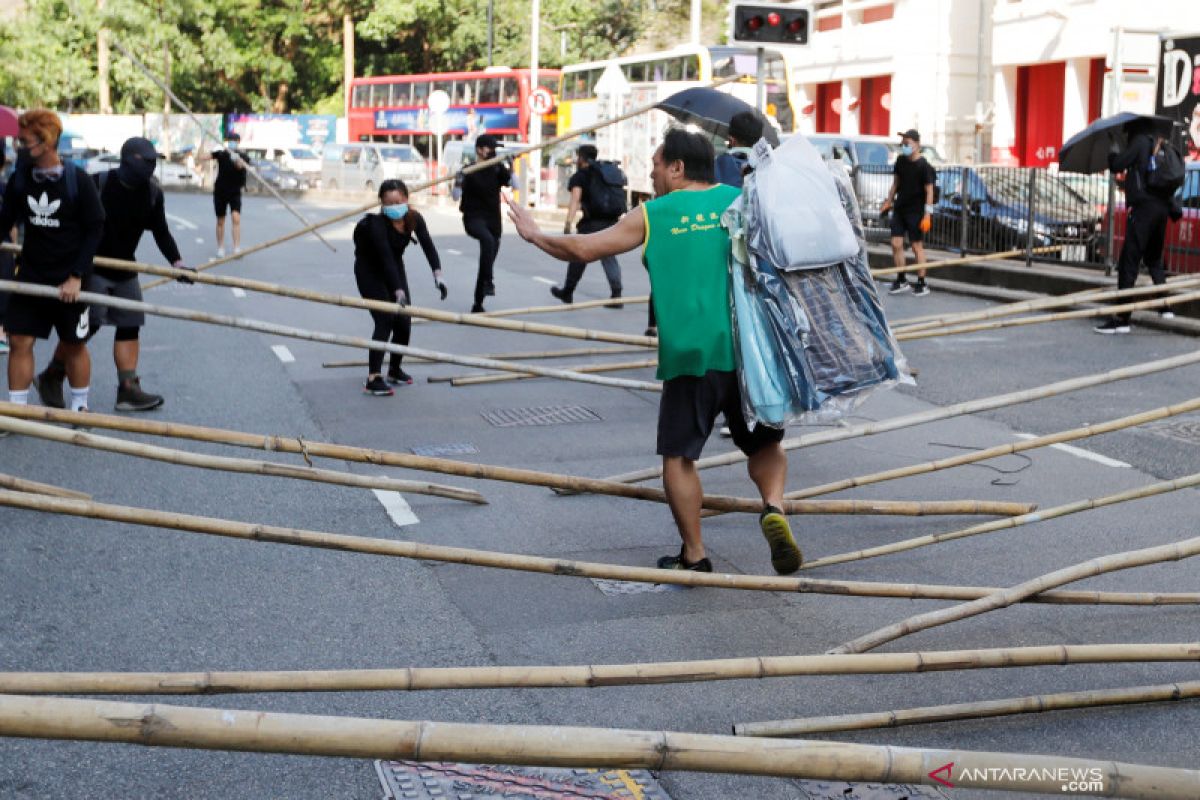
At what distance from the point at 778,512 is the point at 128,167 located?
5492mm

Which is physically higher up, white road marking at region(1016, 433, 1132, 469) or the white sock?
the white sock

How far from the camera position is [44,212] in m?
8.44

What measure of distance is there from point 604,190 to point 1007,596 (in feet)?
35.0

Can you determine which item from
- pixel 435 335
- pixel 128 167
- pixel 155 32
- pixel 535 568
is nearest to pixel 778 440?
pixel 535 568

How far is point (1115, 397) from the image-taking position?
34.7 feet

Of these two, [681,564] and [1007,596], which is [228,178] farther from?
[1007,596]

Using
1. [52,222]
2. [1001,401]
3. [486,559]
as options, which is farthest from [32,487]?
[1001,401]

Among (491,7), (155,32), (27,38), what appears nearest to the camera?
(155,32)

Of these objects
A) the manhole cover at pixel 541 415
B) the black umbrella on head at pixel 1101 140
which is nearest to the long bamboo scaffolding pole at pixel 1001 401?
the manhole cover at pixel 541 415

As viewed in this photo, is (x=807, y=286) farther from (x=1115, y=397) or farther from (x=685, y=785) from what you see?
(x=1115, y=397)

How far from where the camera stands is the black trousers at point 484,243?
15.5m

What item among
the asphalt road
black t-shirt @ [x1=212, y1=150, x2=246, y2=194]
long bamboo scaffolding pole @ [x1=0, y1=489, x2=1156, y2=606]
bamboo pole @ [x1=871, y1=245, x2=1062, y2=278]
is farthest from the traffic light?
long bamboo scaffolding pole @ [x1=0, y1=489, x2=1156, y2=606]

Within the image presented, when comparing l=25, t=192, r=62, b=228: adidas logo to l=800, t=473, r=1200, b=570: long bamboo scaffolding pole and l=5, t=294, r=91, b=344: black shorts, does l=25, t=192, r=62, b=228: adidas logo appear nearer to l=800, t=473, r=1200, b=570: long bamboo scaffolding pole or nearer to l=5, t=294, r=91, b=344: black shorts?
l=5, t=294, r=91, b=344: black shorts

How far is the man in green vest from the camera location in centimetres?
555
